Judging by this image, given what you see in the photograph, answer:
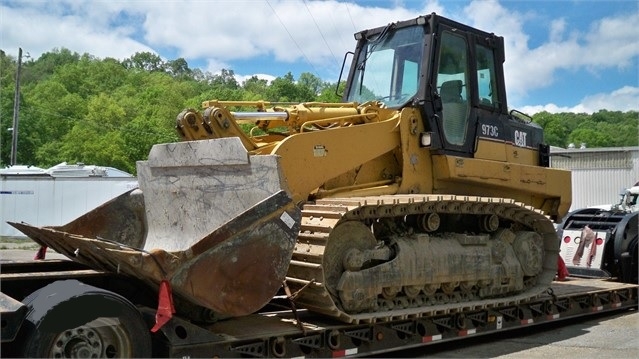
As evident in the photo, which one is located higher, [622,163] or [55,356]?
[622,163]

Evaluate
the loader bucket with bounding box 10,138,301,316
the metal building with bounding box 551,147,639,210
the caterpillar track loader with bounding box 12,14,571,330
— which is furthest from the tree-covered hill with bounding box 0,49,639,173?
the loader bucket with bounding box 10,138,301,316

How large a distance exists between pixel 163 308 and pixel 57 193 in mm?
21399

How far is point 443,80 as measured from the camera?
8.05m

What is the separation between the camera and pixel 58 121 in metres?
54.6

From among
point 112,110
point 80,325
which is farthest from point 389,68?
point 112,110

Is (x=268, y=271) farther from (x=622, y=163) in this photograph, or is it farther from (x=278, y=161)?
(x=622, y=163)

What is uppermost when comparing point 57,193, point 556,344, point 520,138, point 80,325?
point 520,138

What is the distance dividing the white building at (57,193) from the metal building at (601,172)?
727 inches

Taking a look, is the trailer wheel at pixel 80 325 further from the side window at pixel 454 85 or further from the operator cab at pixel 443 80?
Result: the side window at pixel 454 85

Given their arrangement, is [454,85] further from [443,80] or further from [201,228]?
[201,228]

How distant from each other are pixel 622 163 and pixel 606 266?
21.6 m

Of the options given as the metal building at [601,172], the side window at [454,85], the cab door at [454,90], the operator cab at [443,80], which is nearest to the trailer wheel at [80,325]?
the operator cab at [443,80]

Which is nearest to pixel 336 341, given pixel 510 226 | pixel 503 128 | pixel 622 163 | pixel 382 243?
pixel 382 243

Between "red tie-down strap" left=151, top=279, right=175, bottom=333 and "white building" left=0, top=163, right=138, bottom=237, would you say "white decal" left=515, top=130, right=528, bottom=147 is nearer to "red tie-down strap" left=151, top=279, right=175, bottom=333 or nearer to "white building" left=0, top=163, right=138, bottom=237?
"red tie-down strap" left=151, top=279, right=175, bottom=333
